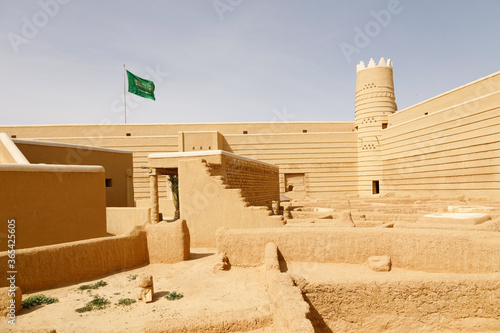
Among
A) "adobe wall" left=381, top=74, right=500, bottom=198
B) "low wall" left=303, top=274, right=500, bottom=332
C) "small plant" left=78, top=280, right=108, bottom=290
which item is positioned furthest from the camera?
"adobe wall" left=381, top=74, right=500, bottom=198

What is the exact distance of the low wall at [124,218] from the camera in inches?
497

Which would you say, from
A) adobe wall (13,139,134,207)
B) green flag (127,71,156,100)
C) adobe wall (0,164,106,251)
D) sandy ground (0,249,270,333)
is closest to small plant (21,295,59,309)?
sandy ground (0,249,270,333)

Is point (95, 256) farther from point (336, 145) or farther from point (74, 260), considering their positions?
point (336, 145)

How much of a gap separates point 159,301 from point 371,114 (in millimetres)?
25679

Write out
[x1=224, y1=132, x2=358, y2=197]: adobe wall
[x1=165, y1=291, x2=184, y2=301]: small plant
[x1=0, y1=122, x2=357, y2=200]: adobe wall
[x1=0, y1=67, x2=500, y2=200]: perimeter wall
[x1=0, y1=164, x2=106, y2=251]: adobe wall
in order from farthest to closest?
[x1=224, y1=132, x2=358, y2=197]: adobe wall < [x1=0, y1=122, x2=357, y2=200]: adobe wall < [x1=0, y1=67, x2=500, y2=200]: perimeter wall < [x1=0, y1=164, x2=106, y2=251]: adobe wall < [x1=165, y1=291, x2=184, y2=301]: small plant

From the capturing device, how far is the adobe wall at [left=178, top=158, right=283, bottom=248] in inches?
408

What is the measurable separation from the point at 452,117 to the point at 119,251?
21423 millimetres

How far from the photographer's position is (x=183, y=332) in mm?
4039

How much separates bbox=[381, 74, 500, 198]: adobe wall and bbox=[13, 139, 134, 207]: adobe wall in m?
20.5

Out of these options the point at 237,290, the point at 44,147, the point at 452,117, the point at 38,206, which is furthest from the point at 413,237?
the point at 452,117

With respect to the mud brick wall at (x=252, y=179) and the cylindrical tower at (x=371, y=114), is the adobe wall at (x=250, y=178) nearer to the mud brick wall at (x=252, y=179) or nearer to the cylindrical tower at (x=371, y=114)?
the mud brick wall at (x=252, y=179)

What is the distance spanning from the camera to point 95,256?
7.43 meters

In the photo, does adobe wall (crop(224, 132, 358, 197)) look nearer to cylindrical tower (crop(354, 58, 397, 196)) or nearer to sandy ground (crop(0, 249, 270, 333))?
cylindrical tower (crop(354, 58, 397, 196))

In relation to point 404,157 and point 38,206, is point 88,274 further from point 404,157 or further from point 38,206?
point 404,157
